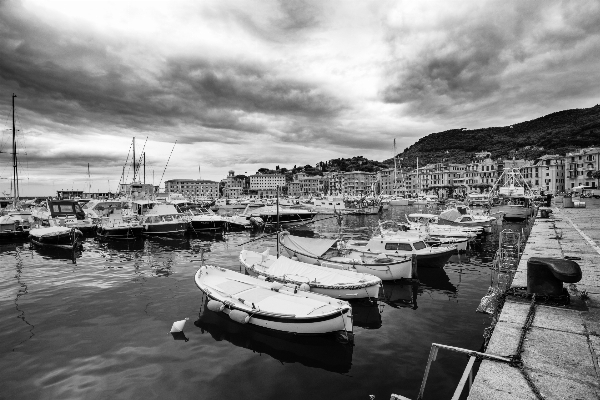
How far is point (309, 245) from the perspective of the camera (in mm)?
20359

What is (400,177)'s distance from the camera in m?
174

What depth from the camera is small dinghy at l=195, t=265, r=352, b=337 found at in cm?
1055

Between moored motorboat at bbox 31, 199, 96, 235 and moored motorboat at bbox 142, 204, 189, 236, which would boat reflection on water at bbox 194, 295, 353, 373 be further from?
moored motorboat at bbox 31, 199, 96, 235

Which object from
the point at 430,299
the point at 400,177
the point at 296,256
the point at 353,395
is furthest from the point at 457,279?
the point at 400,177

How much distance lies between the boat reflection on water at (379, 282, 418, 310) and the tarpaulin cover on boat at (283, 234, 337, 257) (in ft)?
13.5

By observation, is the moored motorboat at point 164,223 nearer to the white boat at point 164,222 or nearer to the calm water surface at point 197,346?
the white boat at point 164,222

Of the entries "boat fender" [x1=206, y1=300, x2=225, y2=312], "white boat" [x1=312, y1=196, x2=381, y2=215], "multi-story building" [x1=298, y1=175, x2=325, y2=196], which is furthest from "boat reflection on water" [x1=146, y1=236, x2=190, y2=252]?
"multi-story building" [x1=298, y1=175, x2=325, y2=196]

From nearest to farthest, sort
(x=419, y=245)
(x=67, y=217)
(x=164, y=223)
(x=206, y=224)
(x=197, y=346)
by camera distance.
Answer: (x=197, y=346) < (x=419, y=245) < (x=164, y=223) < (x=206, y=224) < (x=67, y=217)

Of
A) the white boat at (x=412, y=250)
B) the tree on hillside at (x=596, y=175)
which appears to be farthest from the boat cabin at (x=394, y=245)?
the tree on hillside at (x=596, y=175)

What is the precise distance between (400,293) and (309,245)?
6.27m

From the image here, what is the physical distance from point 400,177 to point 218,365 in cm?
17451

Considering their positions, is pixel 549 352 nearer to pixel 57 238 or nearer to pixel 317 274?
pixel 317 274

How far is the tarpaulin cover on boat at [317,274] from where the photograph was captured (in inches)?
575

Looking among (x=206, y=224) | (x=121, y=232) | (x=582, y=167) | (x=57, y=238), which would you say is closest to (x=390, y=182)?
(x=582, y=167)
